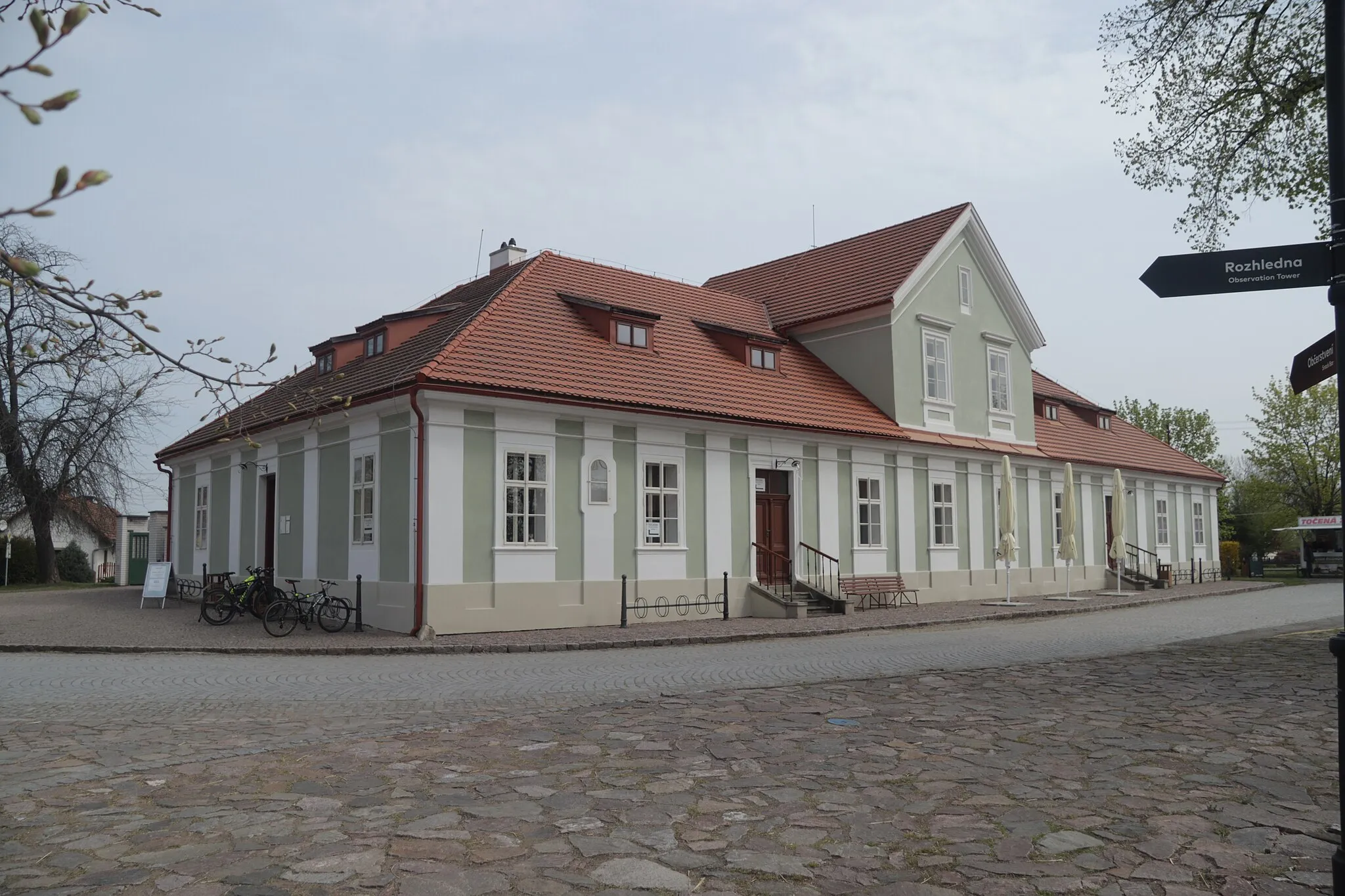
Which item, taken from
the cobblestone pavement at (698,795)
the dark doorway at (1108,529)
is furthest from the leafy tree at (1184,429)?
the cobblestone pavement at (698,795)

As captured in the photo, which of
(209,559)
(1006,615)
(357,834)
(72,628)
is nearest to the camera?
(357,834)

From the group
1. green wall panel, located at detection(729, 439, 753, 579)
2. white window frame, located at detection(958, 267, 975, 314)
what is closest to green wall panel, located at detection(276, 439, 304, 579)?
green wall panel, located at detection(729, 439, 753, 579)

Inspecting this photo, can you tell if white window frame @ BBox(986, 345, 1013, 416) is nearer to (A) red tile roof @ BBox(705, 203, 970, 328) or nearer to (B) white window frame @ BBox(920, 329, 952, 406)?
(B) white window frame @ BBox(920, 329, 952, 406)

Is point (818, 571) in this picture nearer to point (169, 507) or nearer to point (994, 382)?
point (994, 382)

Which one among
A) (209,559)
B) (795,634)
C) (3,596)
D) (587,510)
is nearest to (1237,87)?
(795,634)

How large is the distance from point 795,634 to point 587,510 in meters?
4.35

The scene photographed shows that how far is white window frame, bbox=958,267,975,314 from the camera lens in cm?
2936

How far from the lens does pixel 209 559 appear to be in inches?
1056

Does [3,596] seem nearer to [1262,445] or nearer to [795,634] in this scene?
[795,634]

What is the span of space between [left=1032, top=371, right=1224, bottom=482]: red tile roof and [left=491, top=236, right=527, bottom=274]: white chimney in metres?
16.2

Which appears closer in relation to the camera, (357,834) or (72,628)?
(357,834)

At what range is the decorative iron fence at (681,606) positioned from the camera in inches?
786

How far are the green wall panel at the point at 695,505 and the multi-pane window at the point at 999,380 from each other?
12147mm

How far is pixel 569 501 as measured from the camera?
19.3m
